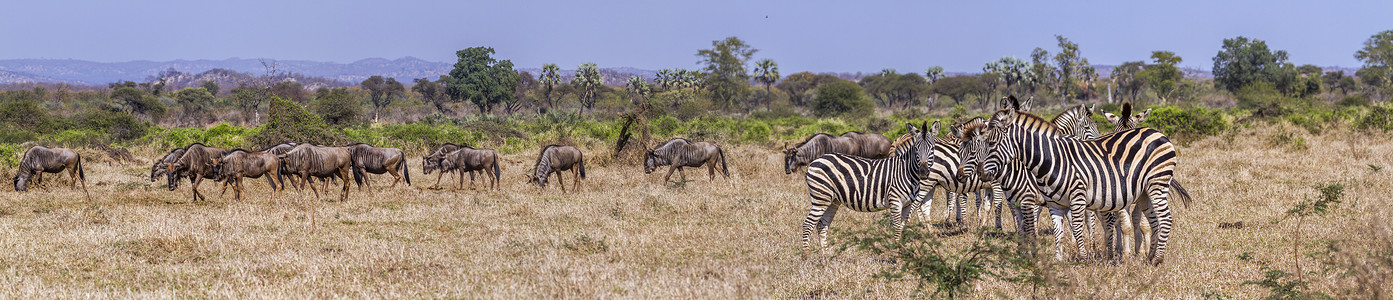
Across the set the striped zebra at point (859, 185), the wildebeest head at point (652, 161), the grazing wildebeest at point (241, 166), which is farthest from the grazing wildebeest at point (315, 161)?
the striped zebra at point (859, 185)

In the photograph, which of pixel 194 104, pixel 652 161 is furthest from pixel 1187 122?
pixel 194 104

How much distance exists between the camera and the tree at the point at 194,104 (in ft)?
179

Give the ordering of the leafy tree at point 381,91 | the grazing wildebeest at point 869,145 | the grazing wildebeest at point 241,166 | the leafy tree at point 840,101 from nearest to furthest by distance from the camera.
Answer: the grazing wildebeest at point 241,166 < the grazing wildebeest at point 869,145 < the leafy tree at point 840,101 < the leafy tree at point 381,91

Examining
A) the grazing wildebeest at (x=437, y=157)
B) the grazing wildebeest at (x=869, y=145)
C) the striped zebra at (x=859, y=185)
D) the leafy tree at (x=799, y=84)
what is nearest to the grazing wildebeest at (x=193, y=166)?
the grazing wildebeest at (x=437, y=157)

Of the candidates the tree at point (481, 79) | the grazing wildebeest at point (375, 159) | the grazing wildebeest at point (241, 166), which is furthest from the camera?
the tree at point (481, 79)

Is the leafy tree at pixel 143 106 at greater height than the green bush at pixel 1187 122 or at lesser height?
lesser

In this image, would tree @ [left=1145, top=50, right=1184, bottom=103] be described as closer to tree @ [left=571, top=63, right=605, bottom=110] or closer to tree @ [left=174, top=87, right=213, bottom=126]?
tree @ [left=571, top=63, right=605, bottom=110]

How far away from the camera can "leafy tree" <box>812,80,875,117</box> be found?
50062mm

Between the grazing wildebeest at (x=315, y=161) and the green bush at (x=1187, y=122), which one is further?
the green bush at (x=1187, y=122)

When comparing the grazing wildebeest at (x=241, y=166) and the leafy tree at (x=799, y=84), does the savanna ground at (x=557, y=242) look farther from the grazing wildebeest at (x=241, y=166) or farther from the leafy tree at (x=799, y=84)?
the leafy tree at (x=799, y=84)

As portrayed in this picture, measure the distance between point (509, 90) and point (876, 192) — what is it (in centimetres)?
5879

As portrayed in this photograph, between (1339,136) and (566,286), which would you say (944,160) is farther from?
(1339,136)

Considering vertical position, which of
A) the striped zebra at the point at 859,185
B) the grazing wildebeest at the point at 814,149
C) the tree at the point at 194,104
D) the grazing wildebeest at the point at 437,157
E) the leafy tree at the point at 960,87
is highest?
the leafy tree at the point at 960,87

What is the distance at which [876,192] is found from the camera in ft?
25.3
